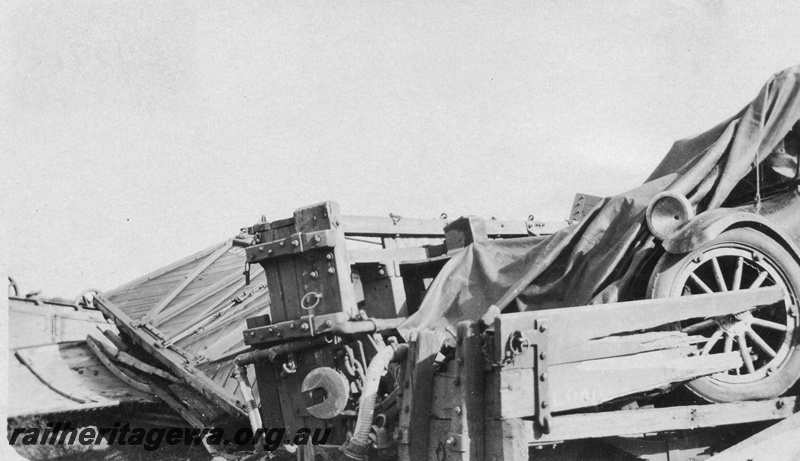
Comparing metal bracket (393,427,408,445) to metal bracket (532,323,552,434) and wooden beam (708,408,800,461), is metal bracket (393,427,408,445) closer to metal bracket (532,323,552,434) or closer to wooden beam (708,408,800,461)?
metal bracket (532,323,552,434)

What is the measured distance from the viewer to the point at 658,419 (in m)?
4.24

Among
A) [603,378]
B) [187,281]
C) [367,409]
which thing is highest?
[187,281]

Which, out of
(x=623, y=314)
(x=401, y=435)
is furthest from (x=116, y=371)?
(x=623, y=314)

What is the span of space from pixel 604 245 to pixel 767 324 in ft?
3.66

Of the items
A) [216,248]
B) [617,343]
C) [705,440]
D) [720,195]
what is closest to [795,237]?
[720,195]

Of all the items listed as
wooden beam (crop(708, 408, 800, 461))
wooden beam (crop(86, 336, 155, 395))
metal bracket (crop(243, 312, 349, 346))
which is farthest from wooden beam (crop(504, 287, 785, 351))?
wooden beam (crop(86, 336, 155, 395))

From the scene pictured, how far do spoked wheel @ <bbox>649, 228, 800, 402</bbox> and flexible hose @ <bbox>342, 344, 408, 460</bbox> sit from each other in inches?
66.4

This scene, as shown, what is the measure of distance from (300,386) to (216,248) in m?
5.62

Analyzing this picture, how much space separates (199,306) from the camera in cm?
950

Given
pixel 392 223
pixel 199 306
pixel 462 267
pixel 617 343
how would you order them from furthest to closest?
pixel 199 306 → pixel 392 223 → pixel 462 267 → pixel 617 343

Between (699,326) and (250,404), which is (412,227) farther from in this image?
(699,326)

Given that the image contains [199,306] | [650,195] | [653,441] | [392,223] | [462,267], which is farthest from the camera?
[199,306]

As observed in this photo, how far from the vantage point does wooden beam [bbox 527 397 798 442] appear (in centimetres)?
389

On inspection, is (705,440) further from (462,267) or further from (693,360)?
(462,267)
